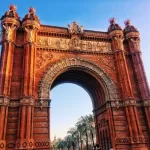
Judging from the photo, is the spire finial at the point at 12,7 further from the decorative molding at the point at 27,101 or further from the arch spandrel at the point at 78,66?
the decorative molding at the point at 27,101

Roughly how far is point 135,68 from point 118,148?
301 inches

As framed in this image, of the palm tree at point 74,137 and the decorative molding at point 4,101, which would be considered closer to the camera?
the decorative molding at point 4,101

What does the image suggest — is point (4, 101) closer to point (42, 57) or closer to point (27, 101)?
point (27, 101)

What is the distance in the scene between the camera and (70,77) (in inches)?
706

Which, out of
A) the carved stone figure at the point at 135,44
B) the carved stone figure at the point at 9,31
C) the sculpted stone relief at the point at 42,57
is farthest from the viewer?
the carved stone figure at the point at 135,44

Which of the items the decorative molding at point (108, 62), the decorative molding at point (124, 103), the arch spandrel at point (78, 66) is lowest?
the decorative molding at point (124, 103)

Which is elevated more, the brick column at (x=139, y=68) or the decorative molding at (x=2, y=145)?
the brick column at (x=139, y=68)

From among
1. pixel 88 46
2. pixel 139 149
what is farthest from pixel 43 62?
pixel 139 149

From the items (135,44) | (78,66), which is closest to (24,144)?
(78,66)

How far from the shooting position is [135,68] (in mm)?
16797

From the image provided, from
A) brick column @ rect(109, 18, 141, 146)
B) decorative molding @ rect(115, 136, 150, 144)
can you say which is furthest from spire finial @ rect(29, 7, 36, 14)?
decorative molding @ rect(115, 136, 150, 144)

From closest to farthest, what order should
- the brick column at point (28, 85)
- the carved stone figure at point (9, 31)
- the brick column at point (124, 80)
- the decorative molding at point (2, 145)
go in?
the decorative molding at point (2, 145) → the brick column at point (28, 85) → the brick column at point (124, 80) → the carved stone figure at point (9, 31)

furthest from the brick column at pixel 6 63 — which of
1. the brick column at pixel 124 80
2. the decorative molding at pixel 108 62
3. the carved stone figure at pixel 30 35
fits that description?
the brick column at pixel 124 80

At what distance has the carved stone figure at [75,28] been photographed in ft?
55.6
